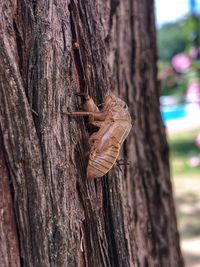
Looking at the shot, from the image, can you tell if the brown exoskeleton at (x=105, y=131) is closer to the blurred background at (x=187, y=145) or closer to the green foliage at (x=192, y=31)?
the blurred background at (x=187, y=145)

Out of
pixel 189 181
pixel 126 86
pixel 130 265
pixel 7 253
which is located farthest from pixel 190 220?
pixel 7 253

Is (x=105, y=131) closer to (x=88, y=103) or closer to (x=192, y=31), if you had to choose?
(x=88, y=103)

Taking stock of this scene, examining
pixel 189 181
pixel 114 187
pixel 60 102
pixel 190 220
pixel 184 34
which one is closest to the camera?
pixel 60 102

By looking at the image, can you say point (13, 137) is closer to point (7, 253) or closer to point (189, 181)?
point (7, 253)

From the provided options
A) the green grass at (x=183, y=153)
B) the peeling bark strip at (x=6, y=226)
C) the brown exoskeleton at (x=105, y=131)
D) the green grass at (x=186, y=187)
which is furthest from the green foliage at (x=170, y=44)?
the peeling bark strip at (x=6, y=226)

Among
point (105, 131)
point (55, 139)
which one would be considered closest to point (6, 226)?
point (55, 139)

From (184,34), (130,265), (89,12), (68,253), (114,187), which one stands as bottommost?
(130,265)

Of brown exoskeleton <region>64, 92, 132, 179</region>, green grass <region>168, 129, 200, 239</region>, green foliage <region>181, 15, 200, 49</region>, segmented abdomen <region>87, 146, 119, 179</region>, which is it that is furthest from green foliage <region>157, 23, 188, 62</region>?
segmented abdomen <region>87, 146, 119, 179</region>
